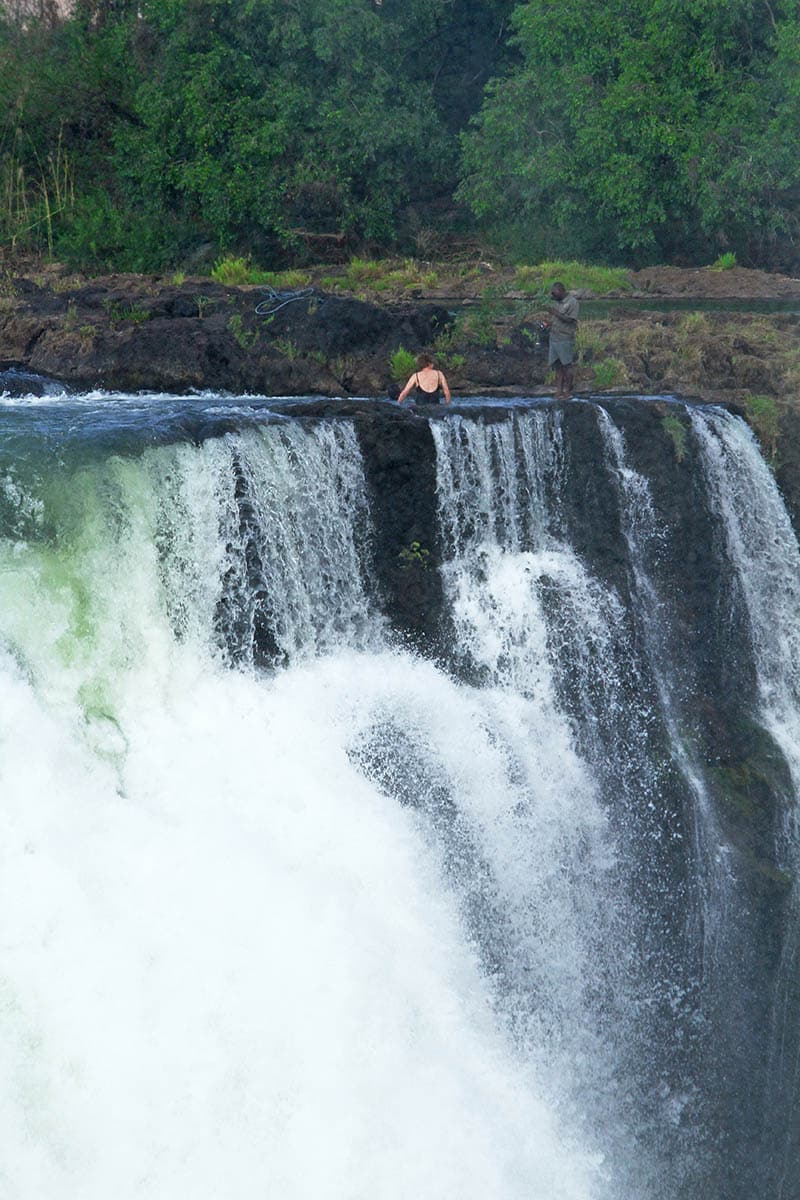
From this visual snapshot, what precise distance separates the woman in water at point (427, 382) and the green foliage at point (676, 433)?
2.19 m

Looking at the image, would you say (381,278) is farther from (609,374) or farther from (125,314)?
(609,374)

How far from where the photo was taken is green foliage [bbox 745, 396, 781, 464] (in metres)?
12.7

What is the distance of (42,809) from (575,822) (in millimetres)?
4023

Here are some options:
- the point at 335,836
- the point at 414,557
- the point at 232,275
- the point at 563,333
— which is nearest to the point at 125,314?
the point at 563,333

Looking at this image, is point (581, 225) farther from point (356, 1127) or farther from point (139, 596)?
point (356, 1127)

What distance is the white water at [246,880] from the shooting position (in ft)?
25.4

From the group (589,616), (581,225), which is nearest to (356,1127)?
(589,616)

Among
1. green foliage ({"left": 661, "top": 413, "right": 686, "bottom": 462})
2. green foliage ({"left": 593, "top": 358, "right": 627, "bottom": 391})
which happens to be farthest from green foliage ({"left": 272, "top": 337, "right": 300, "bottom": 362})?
green foliage ({"left": 661, "top": 413, "right": 686, "bottom": 462})

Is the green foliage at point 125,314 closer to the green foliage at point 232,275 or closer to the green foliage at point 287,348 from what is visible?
the green foliage at point 287,348

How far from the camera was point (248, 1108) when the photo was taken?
7836 mm

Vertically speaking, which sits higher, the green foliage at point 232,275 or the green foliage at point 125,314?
the green foliage at point 232,275

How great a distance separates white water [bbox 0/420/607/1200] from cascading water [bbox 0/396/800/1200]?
0.07ft

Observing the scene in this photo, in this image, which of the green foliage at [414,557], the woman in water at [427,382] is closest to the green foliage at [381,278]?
the woman in water at [427,382]

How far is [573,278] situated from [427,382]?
32.9 feet
